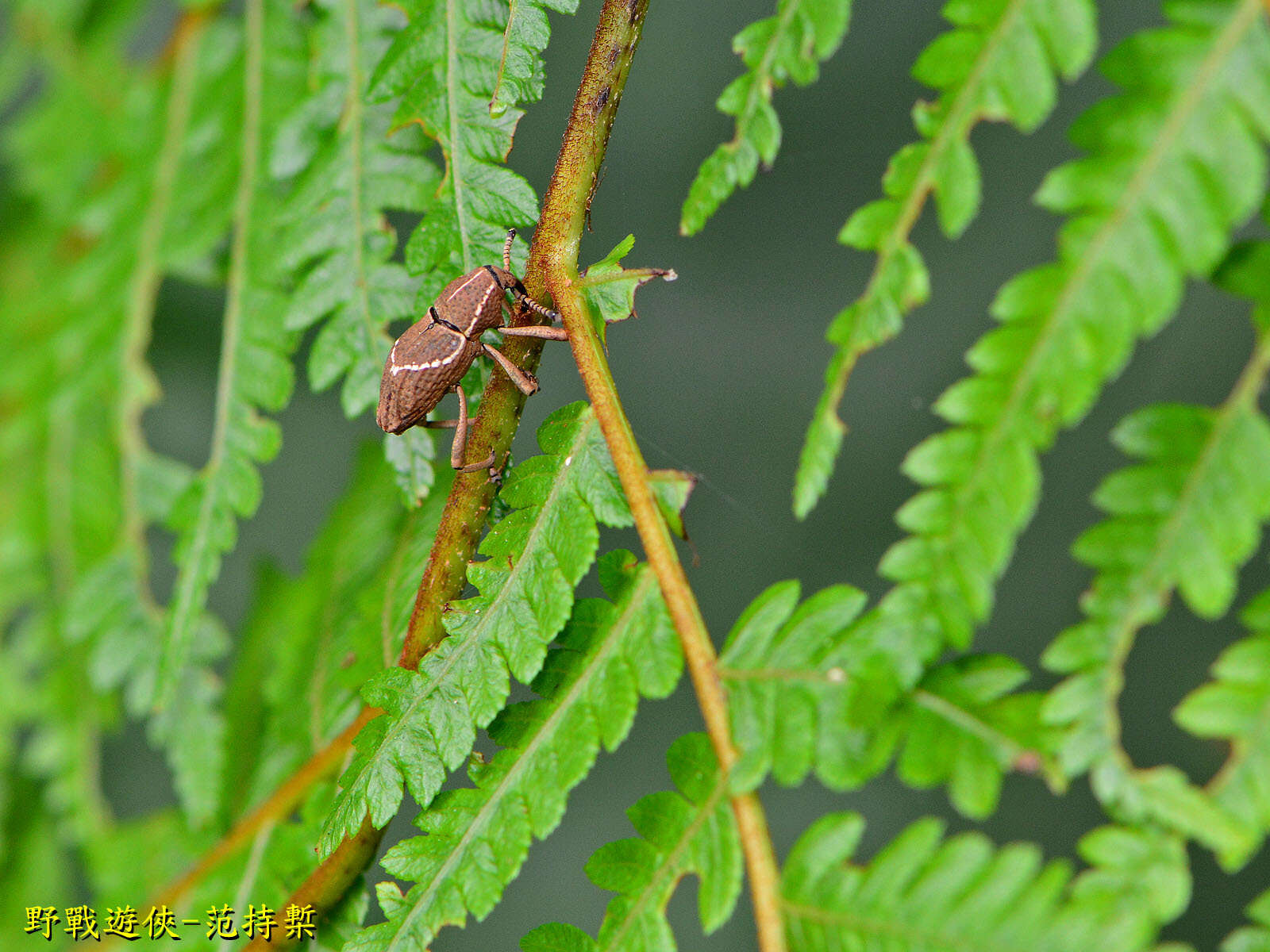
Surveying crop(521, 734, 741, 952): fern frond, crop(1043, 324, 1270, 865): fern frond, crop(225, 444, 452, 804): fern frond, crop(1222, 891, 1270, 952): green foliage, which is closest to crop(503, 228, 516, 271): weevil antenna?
crop(225, 444, 452, 804): fern frond

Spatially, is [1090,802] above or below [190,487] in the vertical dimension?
below

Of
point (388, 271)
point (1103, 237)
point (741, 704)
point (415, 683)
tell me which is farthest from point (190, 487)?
point (1103, 237)

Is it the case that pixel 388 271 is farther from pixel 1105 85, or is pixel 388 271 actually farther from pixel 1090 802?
pixel 1090 802

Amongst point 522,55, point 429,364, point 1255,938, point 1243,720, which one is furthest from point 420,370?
point 1255,938

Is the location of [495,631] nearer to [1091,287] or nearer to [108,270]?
[1091,287]

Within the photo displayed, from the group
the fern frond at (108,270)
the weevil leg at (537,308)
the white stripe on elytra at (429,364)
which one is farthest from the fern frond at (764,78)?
the fern frond at (108,270)

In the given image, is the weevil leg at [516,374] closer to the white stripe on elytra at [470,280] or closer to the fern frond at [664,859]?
the white stripe on elytra at [470,280]
